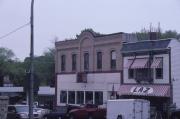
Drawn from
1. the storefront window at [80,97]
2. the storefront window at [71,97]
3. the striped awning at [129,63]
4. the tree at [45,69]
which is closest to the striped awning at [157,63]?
the striped awning at [129,63]

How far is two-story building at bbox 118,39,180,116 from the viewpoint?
44.3 meters

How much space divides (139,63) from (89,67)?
8.89 m

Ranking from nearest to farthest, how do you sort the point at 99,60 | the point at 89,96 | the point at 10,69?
the point at 99,60 → the point at 89,96 → the point at 10,69

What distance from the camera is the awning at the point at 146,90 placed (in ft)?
145

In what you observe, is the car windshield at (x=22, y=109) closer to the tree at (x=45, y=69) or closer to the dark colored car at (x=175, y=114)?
the dark colored car at (x=175, y=114)

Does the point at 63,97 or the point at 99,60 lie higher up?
the point at 99,60

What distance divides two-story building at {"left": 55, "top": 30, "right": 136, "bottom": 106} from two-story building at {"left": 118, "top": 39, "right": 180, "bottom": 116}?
5.42 ft

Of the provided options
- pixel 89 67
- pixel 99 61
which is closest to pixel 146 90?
pixel 99 61

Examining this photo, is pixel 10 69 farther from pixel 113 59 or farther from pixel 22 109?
pixel 22 109

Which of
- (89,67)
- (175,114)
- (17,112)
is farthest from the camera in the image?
(89,67)

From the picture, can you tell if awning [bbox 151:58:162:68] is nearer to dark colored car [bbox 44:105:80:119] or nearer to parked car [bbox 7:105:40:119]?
dark colored car [bbox 44:105:80:119]

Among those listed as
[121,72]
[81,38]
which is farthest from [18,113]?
[81,38]

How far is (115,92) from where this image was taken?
5059cm

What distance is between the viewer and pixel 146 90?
46.2 metres
